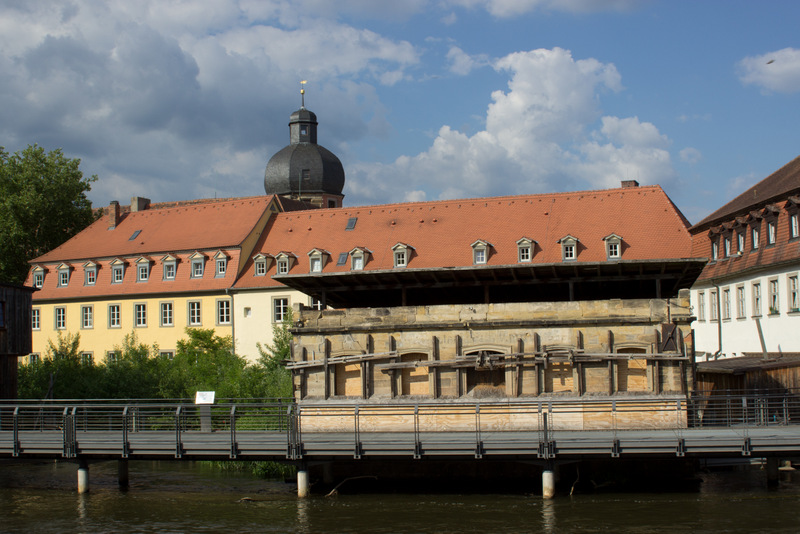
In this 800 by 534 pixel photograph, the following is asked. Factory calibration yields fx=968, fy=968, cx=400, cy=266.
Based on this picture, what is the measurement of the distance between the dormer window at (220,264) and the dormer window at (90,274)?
8208 mm

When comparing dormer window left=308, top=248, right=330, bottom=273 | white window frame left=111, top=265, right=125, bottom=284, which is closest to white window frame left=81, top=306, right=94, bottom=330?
white window frame left=111, top=265, right=125, bottom=284

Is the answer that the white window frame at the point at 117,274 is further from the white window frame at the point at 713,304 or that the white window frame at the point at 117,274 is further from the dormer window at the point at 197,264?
the white window frame at the point at 713,304

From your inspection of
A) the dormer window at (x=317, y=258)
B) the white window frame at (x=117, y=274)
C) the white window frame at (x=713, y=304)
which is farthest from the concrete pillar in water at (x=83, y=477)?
the white window frame at (x=713, y=304)

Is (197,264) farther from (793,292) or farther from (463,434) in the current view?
(793,292)

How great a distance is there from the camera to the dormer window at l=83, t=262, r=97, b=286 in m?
54.4

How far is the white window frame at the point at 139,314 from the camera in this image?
2051 inches

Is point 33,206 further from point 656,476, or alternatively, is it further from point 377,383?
point 656,476

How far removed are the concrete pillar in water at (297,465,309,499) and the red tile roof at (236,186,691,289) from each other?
66.5 ft

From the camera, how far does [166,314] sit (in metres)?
51.6

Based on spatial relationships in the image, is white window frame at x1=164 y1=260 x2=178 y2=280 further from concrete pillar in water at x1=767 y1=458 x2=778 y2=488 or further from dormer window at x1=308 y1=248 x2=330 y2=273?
concrete pillar in water at x1=767 y1=458 x2=778 y2=488

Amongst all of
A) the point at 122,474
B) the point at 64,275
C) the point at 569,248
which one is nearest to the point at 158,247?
the point at 64,275

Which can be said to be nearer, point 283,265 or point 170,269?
point 283,265

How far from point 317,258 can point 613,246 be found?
48.0ft

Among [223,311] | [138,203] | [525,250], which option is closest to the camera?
[525,250]
